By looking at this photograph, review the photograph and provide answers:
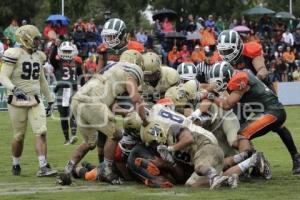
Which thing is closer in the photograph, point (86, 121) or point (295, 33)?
point (86, 121)

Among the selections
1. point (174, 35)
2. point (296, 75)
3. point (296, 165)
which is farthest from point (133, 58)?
point (174, 35)

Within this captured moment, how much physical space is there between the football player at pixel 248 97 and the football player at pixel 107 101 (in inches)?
38.0

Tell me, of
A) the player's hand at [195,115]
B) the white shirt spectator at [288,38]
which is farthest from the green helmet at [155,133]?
the white shirt spectator at [288,38]

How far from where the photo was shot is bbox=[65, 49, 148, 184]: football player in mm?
9527

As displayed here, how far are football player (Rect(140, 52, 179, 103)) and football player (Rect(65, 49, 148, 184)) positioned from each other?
0.50m

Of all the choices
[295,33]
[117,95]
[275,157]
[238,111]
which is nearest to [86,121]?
[117,95]

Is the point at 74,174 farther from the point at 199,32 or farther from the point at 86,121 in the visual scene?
the point at 199,32

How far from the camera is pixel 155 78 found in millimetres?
10523

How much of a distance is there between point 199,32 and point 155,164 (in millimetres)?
21723

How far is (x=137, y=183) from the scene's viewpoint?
9.67 m

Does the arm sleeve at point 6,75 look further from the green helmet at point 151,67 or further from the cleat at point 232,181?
the cleat at point 232,181

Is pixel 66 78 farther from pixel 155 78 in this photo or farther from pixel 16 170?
pixel 155 78

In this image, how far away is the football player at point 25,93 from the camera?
410 inches

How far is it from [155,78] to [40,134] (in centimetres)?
165
